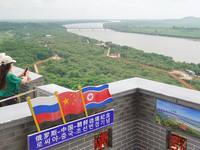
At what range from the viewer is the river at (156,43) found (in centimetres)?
4775

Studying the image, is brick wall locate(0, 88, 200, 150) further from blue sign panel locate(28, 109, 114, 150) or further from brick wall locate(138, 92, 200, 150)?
blue sign panel locate(28, 109, 114, 150)

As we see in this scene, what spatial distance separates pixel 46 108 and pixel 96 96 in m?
0.87

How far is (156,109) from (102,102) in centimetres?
104

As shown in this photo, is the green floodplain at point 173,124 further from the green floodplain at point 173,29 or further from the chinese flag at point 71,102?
the green floodplain at point 173,29

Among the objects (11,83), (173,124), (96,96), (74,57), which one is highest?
(11,83)

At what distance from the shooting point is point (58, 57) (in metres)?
45.7

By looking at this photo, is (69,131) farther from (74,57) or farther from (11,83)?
(74,57)

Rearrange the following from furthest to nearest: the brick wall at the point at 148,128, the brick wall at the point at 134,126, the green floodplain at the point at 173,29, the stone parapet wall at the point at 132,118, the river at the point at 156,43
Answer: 1. the river at the point at 156,43
2. the green floodplain at the point at 173,29
3. the brick wall at the point at 148,128
4. the brick wall at the point at 134,126
5. the stone parapet wall at the point at 132,118

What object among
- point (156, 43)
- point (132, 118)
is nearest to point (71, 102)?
point (132, 118)

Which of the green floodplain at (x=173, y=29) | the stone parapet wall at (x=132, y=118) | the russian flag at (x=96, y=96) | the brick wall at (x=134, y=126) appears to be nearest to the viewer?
the stone parapet wall at (x=132, y=118)

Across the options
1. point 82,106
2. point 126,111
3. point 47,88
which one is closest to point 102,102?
point 82,106

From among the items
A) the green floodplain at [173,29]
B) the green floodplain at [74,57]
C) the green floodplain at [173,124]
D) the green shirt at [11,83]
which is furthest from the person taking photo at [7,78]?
the green floodplain at [173,29]

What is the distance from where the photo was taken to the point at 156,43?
5706 centimetres

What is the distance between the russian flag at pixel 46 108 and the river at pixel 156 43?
4550 cm
